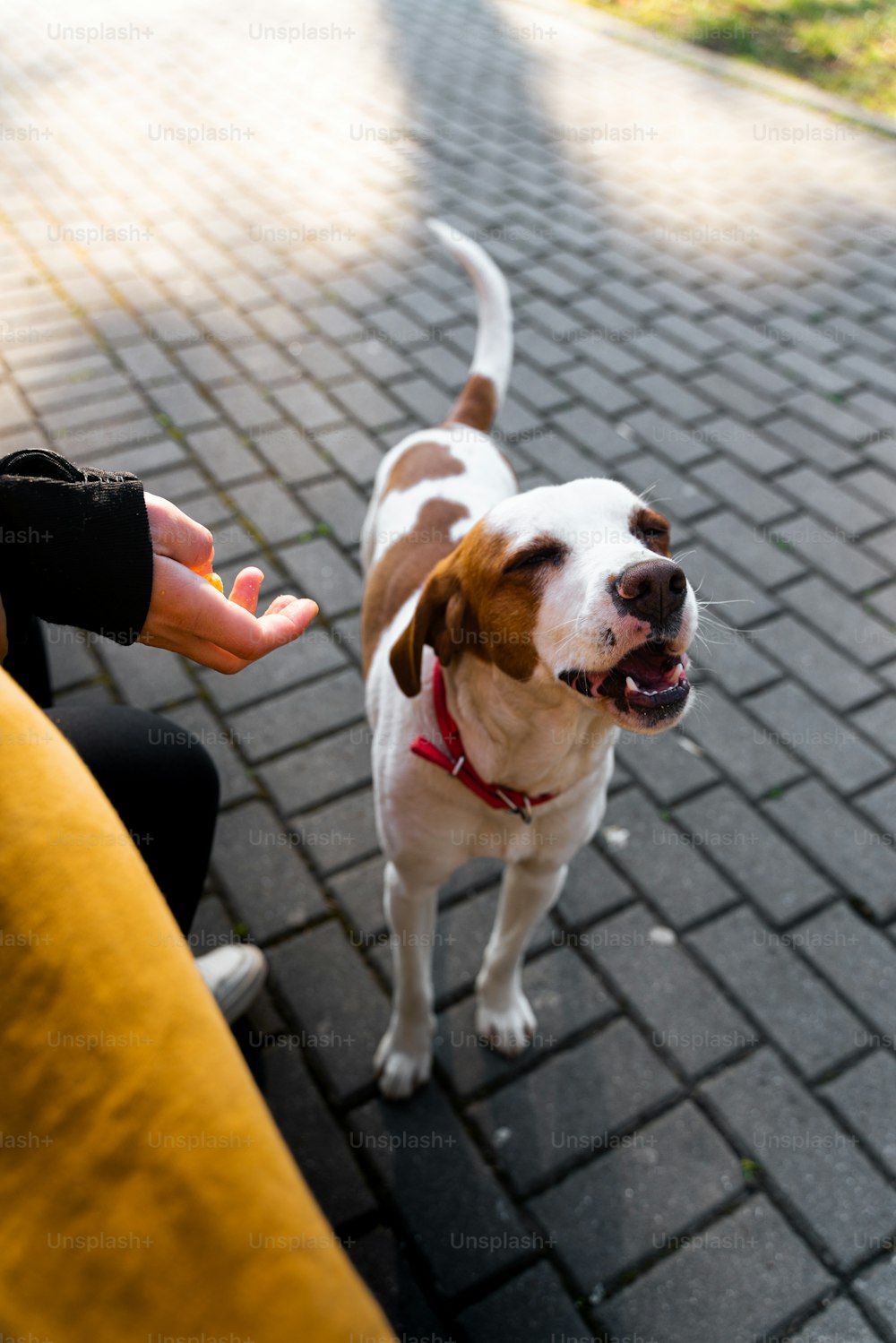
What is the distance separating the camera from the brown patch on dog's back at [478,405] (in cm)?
311

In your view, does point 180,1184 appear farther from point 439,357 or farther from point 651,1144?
point 439,357

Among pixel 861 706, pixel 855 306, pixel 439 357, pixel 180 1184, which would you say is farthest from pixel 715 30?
pixel 180 1184

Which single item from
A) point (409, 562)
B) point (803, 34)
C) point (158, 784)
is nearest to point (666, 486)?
point (409, 562)

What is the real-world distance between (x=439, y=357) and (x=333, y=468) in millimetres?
1112

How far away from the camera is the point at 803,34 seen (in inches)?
363

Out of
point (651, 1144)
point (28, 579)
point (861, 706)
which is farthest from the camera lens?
point (861, 706)

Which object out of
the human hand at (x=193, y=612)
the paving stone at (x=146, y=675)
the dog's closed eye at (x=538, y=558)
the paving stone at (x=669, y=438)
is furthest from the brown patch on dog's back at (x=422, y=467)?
the paving stone at (x=669, y=438)

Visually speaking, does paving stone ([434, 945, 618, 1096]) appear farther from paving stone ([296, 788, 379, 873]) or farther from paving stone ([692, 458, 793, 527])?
paving stone ([692, 458, 793, 527])

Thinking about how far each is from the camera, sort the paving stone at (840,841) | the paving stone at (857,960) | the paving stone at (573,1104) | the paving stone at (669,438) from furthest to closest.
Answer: the paving stone at (669,438)
the paving stone at (840,841)
the paving stone at (857,960)
the paving stone at (573,1104)

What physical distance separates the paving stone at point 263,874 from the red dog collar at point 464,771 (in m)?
1.03

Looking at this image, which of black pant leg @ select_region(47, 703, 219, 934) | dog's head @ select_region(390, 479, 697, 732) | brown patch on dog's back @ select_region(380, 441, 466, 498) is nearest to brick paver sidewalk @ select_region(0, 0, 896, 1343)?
black pant leg @ select_region(47, 703, 219, 934)

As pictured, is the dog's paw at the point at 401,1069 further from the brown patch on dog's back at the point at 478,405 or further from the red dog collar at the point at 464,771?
the brown patch on dog's back at the point at 478,405

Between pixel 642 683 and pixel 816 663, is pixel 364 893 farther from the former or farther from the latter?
pixel 816 663

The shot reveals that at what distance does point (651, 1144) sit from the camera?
7.74 feet
